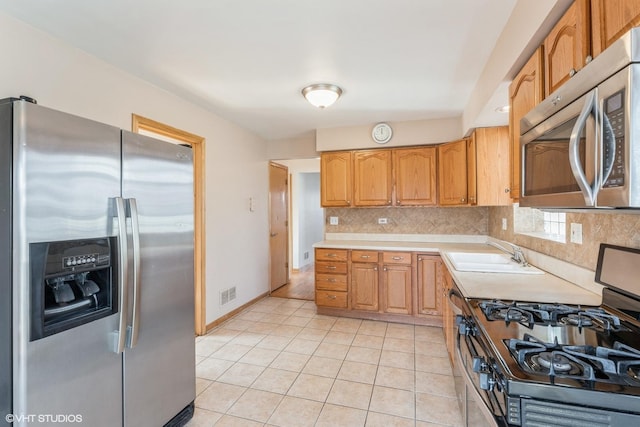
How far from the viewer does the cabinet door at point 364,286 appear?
11.7ft

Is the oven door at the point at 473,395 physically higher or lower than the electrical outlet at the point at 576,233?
lower

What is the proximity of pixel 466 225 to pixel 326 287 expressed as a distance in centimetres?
191

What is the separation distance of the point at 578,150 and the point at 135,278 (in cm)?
185

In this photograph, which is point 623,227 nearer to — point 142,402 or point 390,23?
point 390,23

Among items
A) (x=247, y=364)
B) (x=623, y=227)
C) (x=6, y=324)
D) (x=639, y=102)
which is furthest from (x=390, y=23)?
(x=247, y=364)

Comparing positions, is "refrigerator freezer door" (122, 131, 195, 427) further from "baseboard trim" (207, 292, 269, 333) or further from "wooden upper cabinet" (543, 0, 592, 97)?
"wooden upper cabinet" (543, 0, 592, 97)

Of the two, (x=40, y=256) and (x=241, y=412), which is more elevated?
(x=40, y=256)

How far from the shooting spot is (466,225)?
3.73 metres

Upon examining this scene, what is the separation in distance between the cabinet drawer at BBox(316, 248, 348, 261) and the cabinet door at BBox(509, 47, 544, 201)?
86.0 inches

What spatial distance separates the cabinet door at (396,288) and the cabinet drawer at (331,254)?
505mm

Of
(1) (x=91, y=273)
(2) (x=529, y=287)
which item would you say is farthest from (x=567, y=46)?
(1) (x=91, y=273)

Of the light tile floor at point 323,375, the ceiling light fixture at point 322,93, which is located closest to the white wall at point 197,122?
the light tile floor at point 323,375

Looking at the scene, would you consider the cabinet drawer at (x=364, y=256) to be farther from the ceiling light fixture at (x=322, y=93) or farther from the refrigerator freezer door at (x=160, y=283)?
the refrigerator freezer door at (x=160, y=283)

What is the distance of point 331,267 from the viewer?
3727 mm
